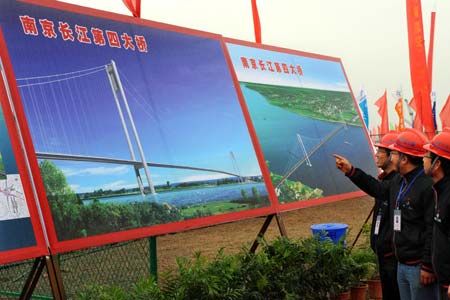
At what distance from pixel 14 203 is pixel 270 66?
3683 mm

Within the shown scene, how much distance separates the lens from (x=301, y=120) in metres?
6.26

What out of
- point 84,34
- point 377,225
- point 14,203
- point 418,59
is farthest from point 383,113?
point 14,203

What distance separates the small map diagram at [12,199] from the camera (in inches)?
123

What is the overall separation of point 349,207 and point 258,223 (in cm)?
391

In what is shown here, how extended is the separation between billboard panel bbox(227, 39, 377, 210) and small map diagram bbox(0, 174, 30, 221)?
2.69 m

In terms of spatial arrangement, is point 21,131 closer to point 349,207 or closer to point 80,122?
point 80,122

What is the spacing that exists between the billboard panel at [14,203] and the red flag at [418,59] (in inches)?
273

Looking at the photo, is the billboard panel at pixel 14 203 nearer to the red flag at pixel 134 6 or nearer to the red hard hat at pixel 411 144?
the red flag at pixel 134 6

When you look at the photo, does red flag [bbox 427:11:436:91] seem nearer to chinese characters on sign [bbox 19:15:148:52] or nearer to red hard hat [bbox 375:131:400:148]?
red hard hat [bbox 375:131:400:148]

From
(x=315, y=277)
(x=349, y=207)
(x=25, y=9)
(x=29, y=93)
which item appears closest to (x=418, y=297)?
(x=315, y=277)

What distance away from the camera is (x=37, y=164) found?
11.1 ft

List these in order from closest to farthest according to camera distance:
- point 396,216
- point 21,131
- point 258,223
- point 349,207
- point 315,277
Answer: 1. point 21,131
2. point 396,216
3. point 315,277
4. point 258,223
5. point 349,207

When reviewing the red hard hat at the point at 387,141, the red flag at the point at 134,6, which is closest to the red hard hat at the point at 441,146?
the red hard hat at the point at 387,141

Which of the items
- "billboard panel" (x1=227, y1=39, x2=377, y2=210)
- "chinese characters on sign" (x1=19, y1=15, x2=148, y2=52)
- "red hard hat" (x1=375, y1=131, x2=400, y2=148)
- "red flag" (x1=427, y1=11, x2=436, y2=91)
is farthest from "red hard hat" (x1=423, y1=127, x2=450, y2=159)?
"red flag" (x1=427, y1=11, x2=436, y2=91)
